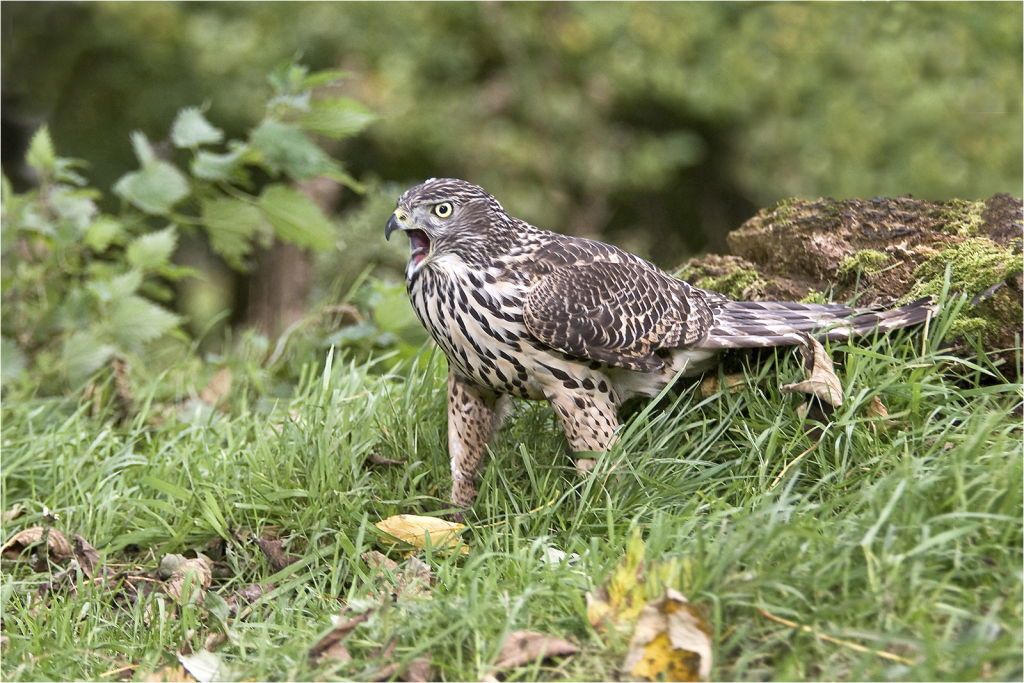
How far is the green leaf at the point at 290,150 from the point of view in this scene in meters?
5.34

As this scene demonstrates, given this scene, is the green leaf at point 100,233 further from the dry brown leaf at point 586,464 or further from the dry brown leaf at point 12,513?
the dry brown leaf at point 586,464

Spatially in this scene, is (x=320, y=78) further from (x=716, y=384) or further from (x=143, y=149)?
(x=716, y=384)

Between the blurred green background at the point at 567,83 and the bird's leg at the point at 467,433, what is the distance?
609cm

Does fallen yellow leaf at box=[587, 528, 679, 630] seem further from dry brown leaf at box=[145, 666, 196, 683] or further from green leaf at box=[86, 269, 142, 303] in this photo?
green leaf at box=[86, 269, 142, 303]

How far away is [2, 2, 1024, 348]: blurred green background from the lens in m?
9.80

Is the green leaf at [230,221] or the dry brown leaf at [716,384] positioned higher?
the green leaf at [230,221]

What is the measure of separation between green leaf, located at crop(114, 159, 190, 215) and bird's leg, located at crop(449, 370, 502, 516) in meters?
2.76

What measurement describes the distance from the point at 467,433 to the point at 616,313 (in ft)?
2.33

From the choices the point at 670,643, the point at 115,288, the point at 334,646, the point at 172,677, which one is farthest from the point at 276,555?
the point at 115,288

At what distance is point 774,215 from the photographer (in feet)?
14.5

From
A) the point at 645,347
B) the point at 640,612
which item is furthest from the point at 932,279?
the point at 640,612

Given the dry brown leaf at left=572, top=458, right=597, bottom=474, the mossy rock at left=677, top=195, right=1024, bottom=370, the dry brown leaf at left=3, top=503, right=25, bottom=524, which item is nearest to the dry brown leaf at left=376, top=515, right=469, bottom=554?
the dry brown leaf at left=572, top=458, right=597, bottom=474

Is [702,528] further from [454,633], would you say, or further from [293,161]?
[293,161]

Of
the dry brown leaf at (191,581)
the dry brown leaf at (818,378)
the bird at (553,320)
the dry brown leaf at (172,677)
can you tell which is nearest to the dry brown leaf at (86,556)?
the dry brown leaf at (191,581)
